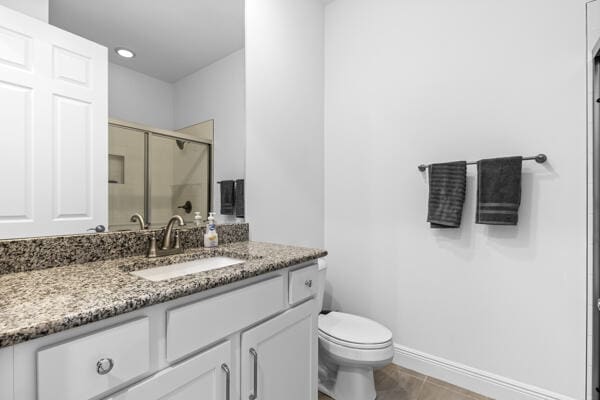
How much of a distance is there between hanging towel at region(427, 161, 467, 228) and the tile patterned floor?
37.5 inches

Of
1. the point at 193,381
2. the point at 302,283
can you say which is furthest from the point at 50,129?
the point at 302,283

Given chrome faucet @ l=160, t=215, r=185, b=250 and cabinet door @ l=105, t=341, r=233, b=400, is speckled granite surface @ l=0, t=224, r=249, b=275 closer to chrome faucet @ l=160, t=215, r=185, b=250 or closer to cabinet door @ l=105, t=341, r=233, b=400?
chrome faucet @ l=160, t=215, r=185, b=250

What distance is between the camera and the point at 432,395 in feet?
5.47

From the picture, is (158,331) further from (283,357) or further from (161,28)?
(161,28)

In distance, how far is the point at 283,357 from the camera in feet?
3.81

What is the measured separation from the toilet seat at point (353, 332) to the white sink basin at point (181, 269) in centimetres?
69

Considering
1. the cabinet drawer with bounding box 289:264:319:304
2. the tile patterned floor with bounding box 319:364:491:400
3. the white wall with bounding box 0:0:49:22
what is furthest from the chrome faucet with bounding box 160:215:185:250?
the tile patterned floor with bounding box 319:364:491:400

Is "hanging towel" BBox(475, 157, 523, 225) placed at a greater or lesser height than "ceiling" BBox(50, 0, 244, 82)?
lesser

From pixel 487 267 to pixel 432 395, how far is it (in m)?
0.79

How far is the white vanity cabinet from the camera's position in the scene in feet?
1.94

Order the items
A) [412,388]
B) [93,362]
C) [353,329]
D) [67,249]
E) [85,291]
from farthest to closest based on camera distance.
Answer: [412,388] < [353,329] < [67,249] < [85,291] < [93,362]

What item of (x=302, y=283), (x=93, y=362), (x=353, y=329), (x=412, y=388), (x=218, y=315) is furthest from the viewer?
(x=412, y=388)

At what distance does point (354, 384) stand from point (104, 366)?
1.31 metres

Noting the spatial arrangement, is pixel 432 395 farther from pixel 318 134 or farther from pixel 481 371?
pixel 318 134
